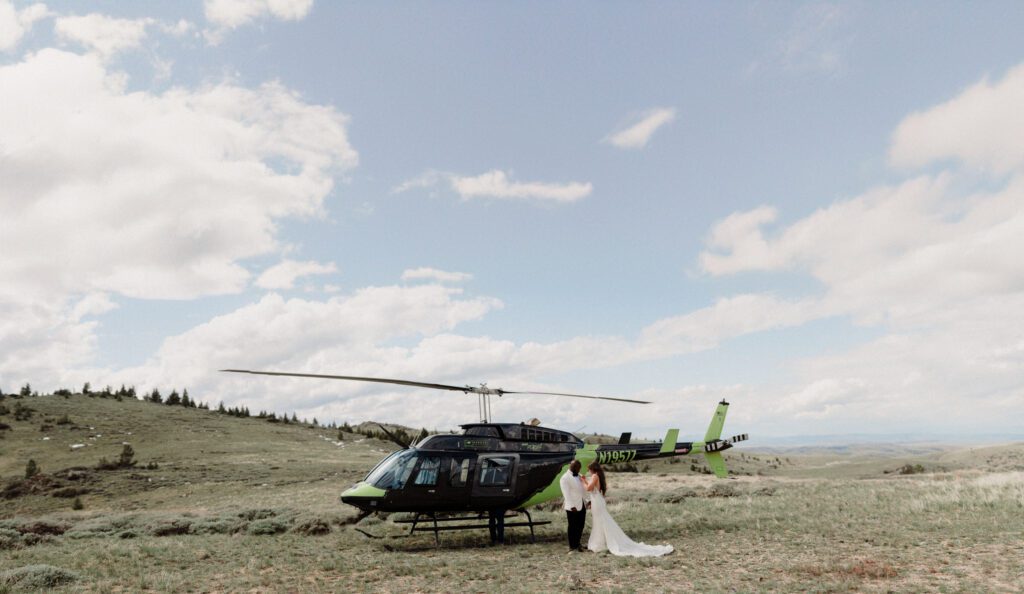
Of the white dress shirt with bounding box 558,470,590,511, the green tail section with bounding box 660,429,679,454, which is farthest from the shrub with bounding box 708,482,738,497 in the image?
the white dress shirt with bounding box 558,470,590,511

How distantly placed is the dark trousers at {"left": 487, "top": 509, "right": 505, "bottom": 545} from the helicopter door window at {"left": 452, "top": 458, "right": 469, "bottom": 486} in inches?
49.2

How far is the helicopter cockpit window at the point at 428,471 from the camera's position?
14788mm

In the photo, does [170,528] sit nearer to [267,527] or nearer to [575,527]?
[267,527]

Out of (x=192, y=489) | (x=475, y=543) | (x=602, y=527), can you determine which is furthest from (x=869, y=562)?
(x=192, y=489)

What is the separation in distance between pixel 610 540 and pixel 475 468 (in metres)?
3.75

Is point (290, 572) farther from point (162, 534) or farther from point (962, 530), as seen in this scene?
point (962, 530)

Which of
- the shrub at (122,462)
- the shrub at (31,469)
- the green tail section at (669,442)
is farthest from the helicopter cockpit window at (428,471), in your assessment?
the shrub at (31,469)

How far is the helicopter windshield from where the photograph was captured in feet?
48.0

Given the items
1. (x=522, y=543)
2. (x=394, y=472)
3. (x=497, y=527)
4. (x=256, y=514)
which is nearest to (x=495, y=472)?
(x=497, y=527)

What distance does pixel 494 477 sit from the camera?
1544 centimetres

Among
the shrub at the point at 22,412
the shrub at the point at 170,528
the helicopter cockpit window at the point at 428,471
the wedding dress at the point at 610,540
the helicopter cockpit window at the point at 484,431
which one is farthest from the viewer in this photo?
the shrub at the point at 22,412

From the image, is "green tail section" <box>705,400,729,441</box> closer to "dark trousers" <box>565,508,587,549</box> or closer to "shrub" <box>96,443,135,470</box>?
"dark trousers" <box>565,508,587,549</box>

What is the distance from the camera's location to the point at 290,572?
40.0 feet

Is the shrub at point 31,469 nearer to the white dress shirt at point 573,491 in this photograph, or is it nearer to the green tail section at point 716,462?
the white dress shirt at point 573,491
